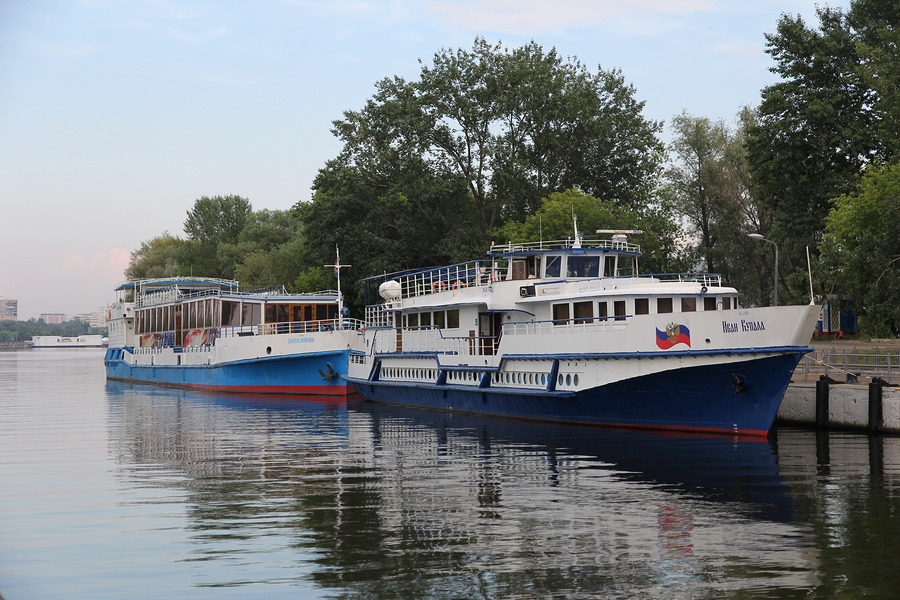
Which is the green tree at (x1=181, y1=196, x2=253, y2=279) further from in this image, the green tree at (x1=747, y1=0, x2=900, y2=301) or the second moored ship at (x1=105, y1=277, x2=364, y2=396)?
the green tree at (x1=747, y1=0, x2=900, y2=301)

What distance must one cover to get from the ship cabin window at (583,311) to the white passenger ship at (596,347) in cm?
5

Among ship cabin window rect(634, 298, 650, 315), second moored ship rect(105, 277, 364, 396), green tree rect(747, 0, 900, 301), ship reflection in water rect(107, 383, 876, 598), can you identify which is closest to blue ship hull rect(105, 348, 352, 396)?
second moored ship rect(105, 277, 364, 396)

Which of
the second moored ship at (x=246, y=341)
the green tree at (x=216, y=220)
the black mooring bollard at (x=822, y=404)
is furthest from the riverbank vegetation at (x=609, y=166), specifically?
the green tree at (x=216, y=220)

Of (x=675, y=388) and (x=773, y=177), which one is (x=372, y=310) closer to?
(x=675, y=388)

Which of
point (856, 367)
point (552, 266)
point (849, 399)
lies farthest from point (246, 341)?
point (849, 399)

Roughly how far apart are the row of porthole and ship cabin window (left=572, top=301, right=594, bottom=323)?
6.40 ft

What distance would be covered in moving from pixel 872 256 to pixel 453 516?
29578mm

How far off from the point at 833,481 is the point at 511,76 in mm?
51447

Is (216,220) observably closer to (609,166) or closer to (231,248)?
(231,248)

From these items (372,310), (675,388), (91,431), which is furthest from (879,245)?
(91,431)

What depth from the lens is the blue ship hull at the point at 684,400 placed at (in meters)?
25.4

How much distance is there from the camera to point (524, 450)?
24578 millimetres

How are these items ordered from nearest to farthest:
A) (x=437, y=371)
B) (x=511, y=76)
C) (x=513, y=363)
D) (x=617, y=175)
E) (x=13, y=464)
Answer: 1. (x=13, y=464)
2. (x=513, y=363)
3. (x=437, y=371)
4. (x=511, y=76)
5. (x=617, y=175)

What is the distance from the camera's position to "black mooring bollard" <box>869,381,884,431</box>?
27.0 meters
